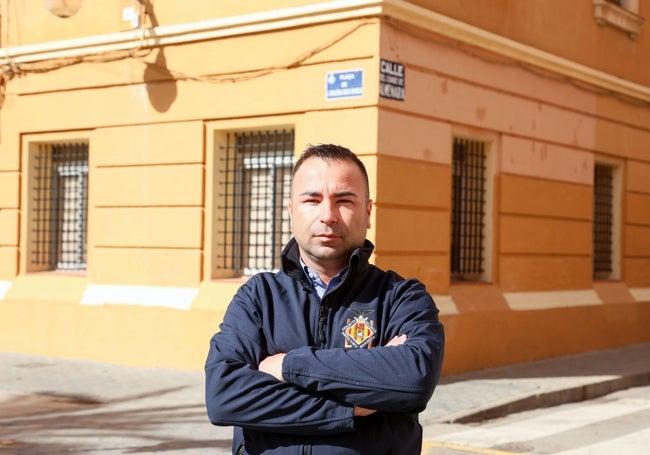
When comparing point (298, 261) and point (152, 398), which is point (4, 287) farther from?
point (298, 261)

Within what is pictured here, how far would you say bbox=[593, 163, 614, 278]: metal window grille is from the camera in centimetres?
1427

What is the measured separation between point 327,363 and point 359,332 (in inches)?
5.5

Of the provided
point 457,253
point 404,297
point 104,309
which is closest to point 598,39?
point 457,253

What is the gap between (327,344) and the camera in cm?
267

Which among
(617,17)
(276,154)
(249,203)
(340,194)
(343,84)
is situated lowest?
(340,194)

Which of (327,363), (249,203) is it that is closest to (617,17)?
(249,203)

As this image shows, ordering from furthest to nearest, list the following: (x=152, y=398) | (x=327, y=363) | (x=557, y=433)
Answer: (x=152, y=398) < (x=557, y=433) < (x=327, y=363)

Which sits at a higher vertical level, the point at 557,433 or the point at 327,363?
the point at 327,363

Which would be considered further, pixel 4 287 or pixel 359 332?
pixel 4 287

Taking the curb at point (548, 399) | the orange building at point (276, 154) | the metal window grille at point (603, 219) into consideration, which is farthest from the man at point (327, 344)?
the metal window grille at point (603, 219)

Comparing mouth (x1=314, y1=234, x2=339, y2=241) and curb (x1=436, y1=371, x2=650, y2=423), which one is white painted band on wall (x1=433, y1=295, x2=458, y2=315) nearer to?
curb (x1=436, y1=371, x2=650, y2=423)

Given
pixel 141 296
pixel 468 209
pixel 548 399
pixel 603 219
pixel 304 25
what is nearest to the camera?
pixel 548 399

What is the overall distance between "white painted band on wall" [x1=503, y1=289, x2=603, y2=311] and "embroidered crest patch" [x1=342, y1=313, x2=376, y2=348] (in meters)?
9.41

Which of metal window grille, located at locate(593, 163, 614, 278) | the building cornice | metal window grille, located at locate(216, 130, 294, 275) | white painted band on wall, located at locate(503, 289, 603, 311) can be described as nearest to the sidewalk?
white painted band on wall, located at locate(503, 289, 603, 311)
